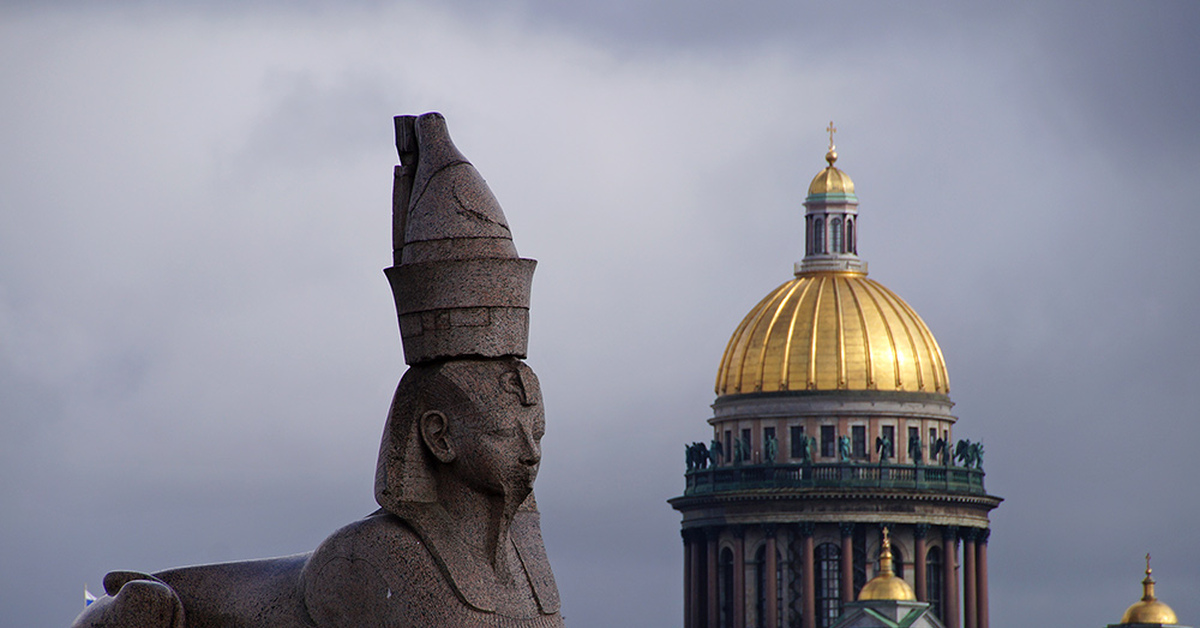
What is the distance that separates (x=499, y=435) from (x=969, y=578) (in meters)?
118

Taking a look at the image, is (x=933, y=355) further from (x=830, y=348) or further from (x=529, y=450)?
(x=529, y=450)

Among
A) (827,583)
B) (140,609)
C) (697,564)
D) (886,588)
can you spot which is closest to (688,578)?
(697,564)

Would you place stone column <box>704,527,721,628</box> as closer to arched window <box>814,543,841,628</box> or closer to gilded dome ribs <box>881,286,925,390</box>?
arched window <box>814,543,841,628</box>

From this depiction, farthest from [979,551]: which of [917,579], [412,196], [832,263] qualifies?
[412,196]

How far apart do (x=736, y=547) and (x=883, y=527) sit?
19.4 feet

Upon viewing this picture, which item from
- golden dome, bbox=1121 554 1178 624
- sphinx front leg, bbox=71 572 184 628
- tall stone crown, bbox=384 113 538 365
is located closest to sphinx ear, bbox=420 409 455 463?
tall stone crown, bbox=384 113 538 365

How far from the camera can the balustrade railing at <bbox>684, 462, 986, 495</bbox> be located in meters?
130

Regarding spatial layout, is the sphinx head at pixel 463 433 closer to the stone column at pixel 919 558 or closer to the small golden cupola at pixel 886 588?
the small golden cupola at pixel 886 588

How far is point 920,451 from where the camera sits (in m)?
130

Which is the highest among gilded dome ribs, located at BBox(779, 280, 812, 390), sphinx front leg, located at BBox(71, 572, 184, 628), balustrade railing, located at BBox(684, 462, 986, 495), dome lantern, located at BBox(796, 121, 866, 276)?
dome lantern, located at BBox(796, 121, 866, 276)

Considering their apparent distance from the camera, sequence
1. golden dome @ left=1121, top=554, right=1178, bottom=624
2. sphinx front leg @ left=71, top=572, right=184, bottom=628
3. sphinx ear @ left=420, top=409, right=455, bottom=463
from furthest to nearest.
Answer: golden dome @ left=1121, top=554, right=1178, bottom=624 → sphinx front leg @ left=71, top=572, right=184, bottom=628 → sphinx ear @ left=420, top=409, right=455, bottom=463

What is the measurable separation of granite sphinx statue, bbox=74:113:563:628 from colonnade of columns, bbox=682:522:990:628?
113 meters

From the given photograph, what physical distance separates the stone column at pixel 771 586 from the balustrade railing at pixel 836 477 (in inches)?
79.4

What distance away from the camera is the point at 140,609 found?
1627 centimetres
